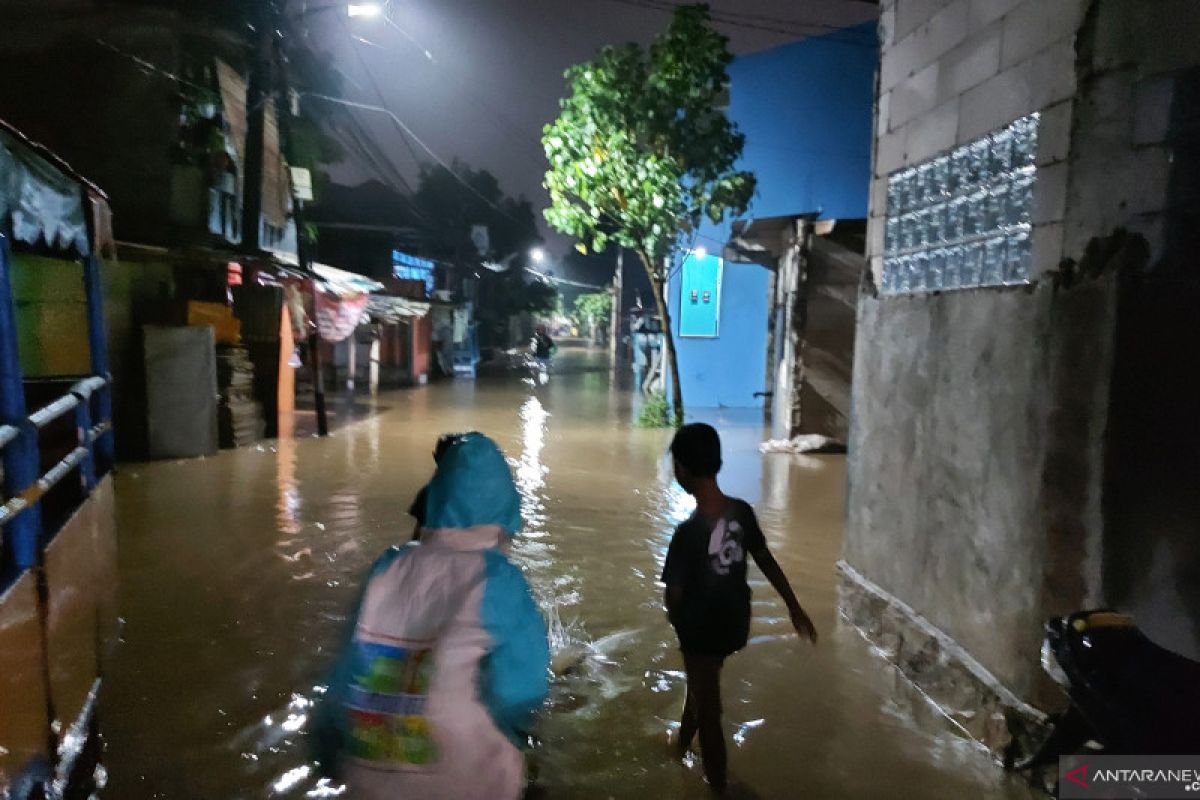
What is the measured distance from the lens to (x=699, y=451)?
3396 millimetres

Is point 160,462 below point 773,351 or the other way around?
below

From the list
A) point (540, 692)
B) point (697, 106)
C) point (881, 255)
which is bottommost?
point (540, 692)

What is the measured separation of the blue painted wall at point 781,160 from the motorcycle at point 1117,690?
1503 cm

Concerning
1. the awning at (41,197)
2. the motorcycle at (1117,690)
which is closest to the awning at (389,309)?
the awning at (41,197)

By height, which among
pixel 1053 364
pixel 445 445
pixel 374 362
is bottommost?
pixel 374 362

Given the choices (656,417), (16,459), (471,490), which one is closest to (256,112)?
(656,417)

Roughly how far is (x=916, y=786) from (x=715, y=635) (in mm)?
1336

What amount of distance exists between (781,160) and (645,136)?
14.0ft

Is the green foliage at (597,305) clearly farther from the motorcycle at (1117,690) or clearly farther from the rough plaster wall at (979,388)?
the motorcycle at (1117,690)

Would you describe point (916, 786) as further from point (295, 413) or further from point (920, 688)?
point (295, 413)

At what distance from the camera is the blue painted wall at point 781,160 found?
54.9 feet

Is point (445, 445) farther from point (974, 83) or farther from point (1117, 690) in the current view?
point (974, 83)

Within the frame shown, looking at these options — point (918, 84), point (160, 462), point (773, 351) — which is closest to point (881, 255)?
point (918, 84)

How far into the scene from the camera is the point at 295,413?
1705 centimetres
